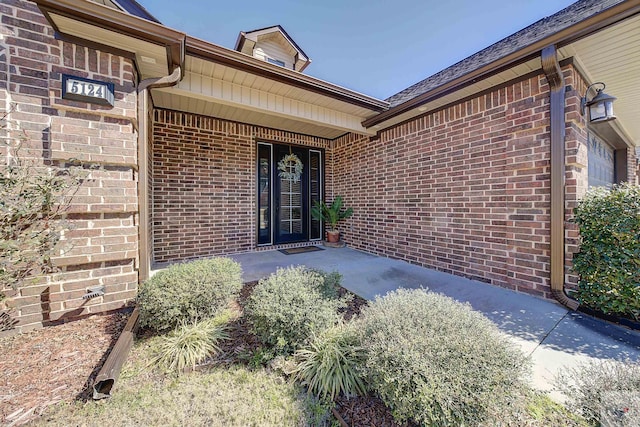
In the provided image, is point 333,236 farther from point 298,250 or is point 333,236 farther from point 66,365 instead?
point 66,365

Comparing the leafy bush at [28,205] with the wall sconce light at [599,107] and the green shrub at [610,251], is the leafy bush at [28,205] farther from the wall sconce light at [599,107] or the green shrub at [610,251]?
the wall sconce light at [599,107]

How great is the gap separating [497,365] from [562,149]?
289 cm

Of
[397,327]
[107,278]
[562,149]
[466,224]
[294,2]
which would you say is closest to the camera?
[397,327]

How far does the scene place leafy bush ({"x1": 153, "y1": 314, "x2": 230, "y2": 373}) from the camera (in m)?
1.82

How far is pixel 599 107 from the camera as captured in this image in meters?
2.90

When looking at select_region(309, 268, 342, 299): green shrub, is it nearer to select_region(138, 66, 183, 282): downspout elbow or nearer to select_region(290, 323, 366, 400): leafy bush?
select_region(290, 323, 366, 400): leafy bush

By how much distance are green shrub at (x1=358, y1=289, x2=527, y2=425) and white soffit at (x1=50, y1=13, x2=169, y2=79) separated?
3.50m

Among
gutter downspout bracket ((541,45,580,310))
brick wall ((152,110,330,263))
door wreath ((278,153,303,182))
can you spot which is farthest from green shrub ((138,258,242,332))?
door wreath ((278,153,303,182))

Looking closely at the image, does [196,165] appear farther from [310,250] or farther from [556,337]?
[556,337]

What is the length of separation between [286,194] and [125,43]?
3962 millimetres

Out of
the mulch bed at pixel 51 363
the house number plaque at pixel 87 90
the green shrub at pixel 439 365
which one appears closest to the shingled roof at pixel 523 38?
the green shrub at pixel 439 365

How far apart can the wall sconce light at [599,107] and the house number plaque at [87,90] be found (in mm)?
5498

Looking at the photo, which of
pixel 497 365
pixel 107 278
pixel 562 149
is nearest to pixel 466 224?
pixel 562 149

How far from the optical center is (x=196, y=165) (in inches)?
192
